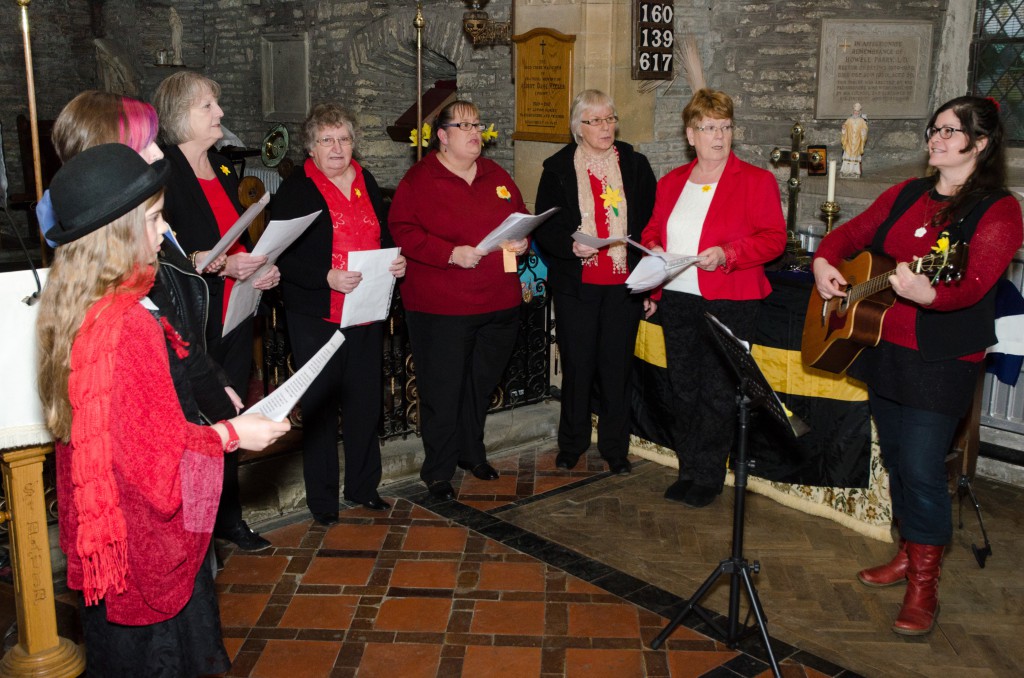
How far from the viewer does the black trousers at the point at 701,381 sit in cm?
440

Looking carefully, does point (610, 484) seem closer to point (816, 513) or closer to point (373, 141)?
point (816, 513)

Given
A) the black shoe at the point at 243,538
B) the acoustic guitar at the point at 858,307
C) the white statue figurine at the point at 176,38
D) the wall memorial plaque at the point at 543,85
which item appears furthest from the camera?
the white statue figurine at the point at 176,38

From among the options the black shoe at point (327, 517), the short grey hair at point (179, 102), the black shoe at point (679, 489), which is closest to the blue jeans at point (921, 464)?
the black shoe at point (679, 489)

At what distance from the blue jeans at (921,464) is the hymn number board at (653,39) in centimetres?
325

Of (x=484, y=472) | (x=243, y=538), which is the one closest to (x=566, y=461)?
(x=484, y=472)

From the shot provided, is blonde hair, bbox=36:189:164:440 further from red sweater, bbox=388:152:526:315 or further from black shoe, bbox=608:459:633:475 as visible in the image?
black shoe, bbox=608:459:633:475

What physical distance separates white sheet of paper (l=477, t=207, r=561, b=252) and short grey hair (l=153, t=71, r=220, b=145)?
1235 millimetres

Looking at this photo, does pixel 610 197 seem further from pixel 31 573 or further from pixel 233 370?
pixel 31 573

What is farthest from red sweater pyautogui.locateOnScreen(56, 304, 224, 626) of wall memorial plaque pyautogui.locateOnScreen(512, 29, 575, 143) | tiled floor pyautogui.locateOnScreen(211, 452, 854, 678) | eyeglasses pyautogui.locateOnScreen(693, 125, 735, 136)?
wall memorial plaque pyautogui.locateOnScreen(512, 29, 575, 143)

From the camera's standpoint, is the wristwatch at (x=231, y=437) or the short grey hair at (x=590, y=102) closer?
the wristwatch at (x=231, y=437)

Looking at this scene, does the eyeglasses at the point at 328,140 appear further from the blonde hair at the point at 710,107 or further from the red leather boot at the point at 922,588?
the red leather boot at the point at 922,588

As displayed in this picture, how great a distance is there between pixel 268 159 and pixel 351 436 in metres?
4.77

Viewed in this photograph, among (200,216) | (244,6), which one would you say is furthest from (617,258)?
(244,6)

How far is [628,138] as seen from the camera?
6461 millimetres
